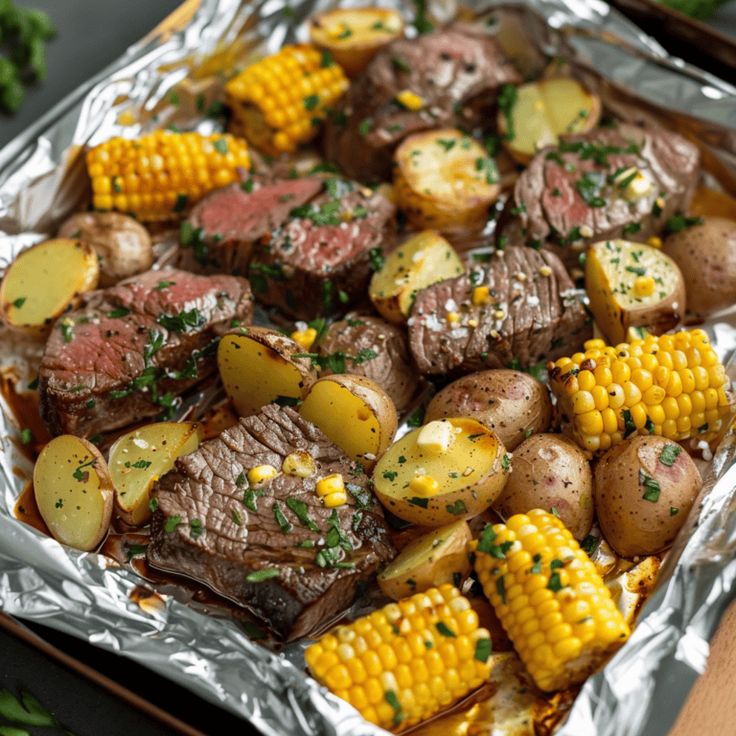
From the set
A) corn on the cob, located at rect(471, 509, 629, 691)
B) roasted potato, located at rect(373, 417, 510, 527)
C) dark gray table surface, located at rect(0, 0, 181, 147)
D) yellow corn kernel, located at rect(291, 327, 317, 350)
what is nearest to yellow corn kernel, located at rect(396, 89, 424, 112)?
yellow corn kernel, located at rect(291, 327, 317, 350)

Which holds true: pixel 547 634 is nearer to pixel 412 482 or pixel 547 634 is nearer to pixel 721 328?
pixel 412 482

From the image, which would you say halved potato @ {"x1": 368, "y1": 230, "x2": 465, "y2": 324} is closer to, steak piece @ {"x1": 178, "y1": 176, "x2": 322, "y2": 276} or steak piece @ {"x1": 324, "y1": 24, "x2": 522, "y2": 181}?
steak piece @ {"x1": 178, "y1": 176, "x2": 322, "y2": 276}

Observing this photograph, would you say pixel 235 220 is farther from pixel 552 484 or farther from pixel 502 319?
pixel 552 484

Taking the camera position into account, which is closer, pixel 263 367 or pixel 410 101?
pixel 263 367

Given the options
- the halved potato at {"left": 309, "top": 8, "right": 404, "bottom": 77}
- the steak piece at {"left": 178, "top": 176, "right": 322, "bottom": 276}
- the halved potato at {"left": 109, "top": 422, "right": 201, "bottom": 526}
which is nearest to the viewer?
the halved potato at {"left": 109, "top": 422, "right": 201, "bottom": 526}

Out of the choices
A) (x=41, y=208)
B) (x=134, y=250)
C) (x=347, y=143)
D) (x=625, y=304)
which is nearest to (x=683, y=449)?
(x=625, y=304)

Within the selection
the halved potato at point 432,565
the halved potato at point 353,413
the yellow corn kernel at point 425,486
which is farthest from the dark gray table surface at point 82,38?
the halved potato at point 432,565

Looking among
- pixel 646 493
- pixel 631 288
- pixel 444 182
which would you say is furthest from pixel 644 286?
pixel 444 182

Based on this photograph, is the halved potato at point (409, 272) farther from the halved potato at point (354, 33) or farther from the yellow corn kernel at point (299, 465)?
the halved potato at point (354, 33)
